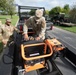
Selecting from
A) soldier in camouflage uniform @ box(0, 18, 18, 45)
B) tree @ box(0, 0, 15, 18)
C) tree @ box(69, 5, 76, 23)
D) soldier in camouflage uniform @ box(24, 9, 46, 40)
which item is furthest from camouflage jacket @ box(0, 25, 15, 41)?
tree @ box(0, 0, 15, 18)

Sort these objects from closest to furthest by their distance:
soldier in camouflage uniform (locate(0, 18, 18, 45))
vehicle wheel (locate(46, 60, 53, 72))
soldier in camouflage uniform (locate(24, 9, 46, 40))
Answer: vehicle wheel (locate(46, 60, 53, 72)), soldier in camouflage uniform (locate(24, 9, 46, 40)), soldier in camouflage uniform (locate(0, 18, 18, 45))

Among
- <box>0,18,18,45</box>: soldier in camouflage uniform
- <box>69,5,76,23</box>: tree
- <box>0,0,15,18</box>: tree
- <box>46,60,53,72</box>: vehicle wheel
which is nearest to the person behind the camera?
<box>46,60,53,72</box>: vehicle wheel

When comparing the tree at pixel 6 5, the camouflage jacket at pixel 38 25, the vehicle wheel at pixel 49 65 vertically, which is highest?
the tree at pixel 6 5

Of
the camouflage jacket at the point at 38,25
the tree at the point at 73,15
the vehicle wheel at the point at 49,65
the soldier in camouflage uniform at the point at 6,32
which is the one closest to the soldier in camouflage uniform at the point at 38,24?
the camouflage jacket at the point at 38,25

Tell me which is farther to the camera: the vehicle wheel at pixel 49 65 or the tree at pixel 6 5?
the tree at pixel 6 5

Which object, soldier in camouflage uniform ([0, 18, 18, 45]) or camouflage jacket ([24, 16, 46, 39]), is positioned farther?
soldier in camouflage uniform ([0, 18, 18, 45])

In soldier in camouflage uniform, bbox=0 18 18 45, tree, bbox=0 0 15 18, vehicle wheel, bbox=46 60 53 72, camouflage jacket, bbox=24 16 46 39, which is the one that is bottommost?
vehicle wheel, bbox=46 60 53 72

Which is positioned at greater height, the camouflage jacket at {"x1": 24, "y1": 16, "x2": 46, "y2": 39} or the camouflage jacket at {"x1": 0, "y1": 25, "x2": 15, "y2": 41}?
the camouflage jacket at {"x1": 24, "y1": 16, "x2": 46, "y2": 39}

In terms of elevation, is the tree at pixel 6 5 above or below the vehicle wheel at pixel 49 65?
above

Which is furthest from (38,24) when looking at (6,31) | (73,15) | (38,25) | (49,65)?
(73,15)

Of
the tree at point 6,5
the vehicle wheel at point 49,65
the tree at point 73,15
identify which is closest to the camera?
the vehicle wheel at point 49,65

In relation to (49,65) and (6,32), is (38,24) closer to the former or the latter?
(49,65)

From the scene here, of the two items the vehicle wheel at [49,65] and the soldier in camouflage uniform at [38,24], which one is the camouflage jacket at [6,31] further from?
the vehicle wheel at [49,65]

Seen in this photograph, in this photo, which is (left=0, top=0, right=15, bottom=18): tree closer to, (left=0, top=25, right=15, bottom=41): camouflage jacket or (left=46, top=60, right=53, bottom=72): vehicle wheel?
(left=0, top=25, right=15, bottom=41): camouflage jacket
